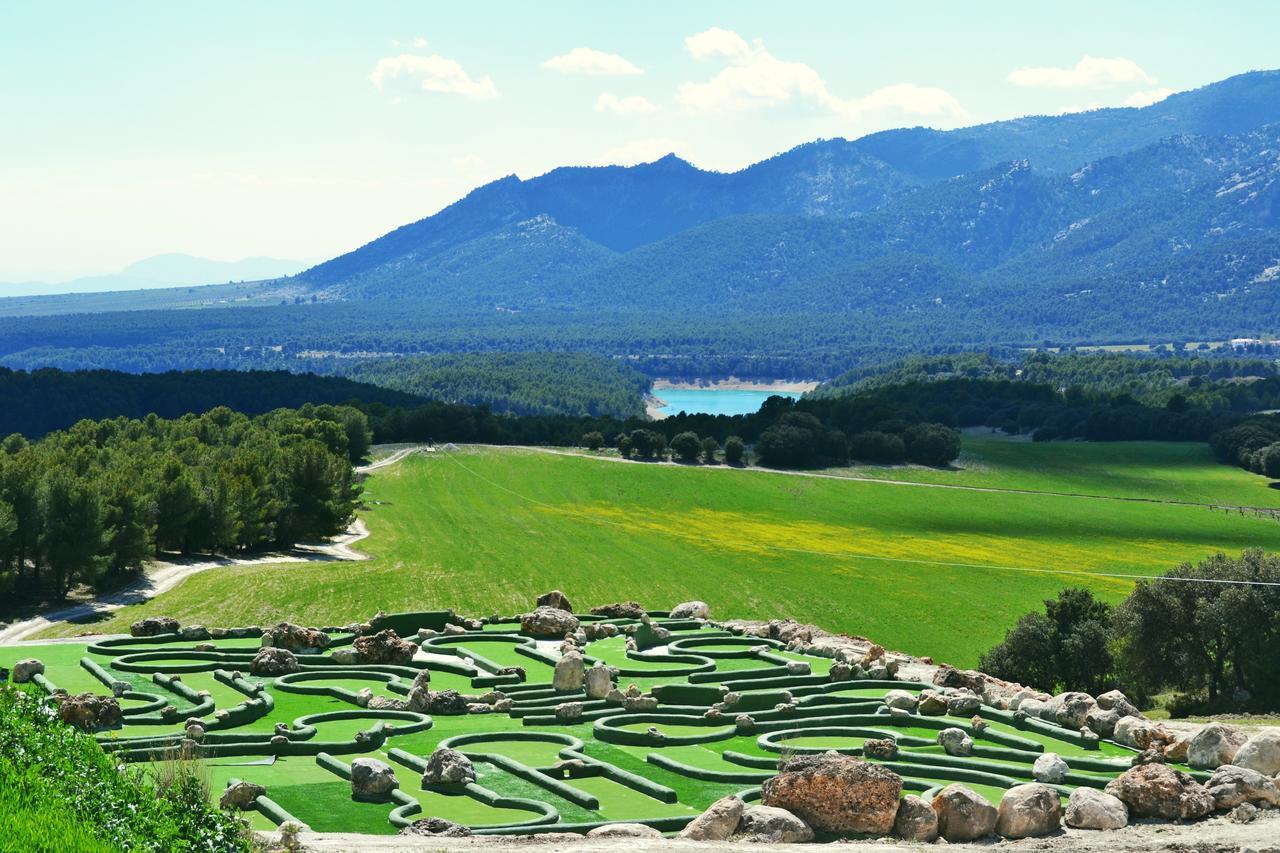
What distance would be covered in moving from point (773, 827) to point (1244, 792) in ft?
41.0

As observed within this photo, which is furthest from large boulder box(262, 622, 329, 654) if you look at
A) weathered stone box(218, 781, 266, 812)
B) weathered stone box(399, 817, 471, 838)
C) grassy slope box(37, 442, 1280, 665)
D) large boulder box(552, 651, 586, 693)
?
weathered stone box(399, 817, 471, 838)

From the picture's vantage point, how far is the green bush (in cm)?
2677

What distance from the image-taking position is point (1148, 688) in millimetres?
75000

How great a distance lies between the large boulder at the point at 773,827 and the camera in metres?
35.9

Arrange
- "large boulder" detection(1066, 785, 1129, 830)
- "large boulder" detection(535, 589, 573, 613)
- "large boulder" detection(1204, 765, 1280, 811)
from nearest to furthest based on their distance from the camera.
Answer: "large boulder" detection(1066, 785, 1129, 830), "large boulder" detection(1204, 765, 1280, 811), "large boulder" detection(535, 589, 573, 613)

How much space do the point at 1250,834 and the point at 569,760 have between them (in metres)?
18.2

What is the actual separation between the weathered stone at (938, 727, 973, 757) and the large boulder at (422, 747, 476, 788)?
1432 cm

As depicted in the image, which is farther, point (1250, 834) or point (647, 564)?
point (647, 564)

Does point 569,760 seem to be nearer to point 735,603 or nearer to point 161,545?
point 735,603

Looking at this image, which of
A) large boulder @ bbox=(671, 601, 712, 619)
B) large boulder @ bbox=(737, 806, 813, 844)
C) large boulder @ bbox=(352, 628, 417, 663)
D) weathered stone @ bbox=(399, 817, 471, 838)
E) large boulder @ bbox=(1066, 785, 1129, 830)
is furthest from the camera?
large boulder @ bbox=(671, 601, 712, 619)

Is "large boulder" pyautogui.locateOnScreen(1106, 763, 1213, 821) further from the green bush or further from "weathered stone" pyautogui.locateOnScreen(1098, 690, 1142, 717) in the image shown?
the green bush

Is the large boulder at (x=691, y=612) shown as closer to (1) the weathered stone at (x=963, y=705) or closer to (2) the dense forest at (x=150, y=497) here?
(1) the weathered stone at (x=963, y=705)

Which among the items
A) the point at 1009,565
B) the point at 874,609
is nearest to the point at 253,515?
the point at 874,609

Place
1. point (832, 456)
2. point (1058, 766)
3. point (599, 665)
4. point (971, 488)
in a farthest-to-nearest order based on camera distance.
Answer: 1. point (832, 456)
2. point (971, 488)
3. point (599, 665)
4. point (1058, 766)
